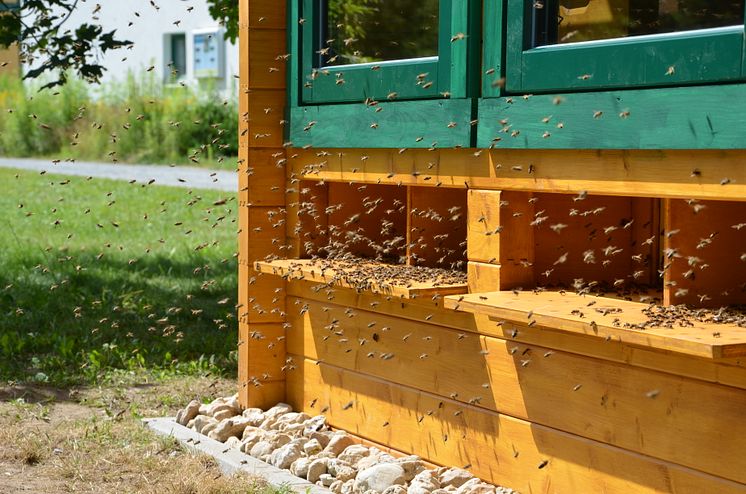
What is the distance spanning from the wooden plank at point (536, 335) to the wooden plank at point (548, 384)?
0.11ft

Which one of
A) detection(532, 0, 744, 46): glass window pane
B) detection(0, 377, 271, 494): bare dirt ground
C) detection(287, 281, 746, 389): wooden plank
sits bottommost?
detection(0, 377, 271, 494): bare dirt ground

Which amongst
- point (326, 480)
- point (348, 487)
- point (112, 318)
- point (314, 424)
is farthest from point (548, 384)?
point (112, 318)

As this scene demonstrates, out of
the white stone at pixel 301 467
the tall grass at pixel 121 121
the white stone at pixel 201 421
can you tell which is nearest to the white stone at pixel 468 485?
the white stone at pixel 301 467

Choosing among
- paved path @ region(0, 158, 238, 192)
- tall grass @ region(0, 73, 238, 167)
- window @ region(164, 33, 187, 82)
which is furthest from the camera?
window @ region(164, 33, 187, 82)

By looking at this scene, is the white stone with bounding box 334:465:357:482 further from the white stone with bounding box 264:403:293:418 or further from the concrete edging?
the white stone with bounding box 264:403:293:418

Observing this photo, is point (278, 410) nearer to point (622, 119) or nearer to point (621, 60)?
point (622, 119)

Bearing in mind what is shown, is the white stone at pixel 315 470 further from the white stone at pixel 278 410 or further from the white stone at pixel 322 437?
the white stone at pixel 278 410

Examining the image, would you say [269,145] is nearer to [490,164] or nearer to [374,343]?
[374,343]

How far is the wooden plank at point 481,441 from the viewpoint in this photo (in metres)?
3.68

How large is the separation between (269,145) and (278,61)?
423 mm

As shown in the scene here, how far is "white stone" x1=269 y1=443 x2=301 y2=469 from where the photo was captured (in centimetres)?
487

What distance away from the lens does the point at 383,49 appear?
476 centimetres

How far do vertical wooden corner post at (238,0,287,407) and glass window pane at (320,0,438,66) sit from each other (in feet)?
1.34

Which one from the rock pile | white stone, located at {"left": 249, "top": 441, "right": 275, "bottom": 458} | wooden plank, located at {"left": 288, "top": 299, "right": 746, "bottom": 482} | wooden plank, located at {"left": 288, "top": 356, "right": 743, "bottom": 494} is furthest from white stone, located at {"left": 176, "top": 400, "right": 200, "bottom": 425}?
wooden plank, located at {"left": 288, "top": 299, "right": 746, "bottom": 482}
